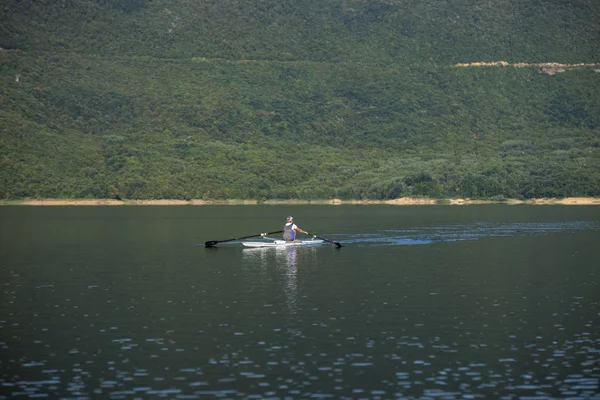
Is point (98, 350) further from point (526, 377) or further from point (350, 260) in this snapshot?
point (350, 260)

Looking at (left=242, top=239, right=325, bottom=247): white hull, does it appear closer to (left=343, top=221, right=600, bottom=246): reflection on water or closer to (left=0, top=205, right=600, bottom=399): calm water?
(left=0, top=205, right=600, bottom=399): calm water

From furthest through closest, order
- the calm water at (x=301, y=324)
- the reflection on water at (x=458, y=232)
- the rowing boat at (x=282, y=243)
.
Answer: the reflection on water at (x=458, y=232), the rowing boat at (x=282, y=243), the calm water at (x=301, y=324)

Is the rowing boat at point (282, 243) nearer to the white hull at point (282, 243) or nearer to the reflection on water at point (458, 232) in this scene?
the white hull at point (282, 243)

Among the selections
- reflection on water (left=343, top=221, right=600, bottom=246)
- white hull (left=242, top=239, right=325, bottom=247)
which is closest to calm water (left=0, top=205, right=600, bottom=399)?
white hull (left=242, top=239, right=325, bottom=247)

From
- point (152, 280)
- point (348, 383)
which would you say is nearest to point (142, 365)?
point (348, 383)

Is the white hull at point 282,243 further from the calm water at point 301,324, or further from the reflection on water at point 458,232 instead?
the reflection on water at point 458,232

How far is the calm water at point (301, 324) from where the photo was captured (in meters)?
27.6

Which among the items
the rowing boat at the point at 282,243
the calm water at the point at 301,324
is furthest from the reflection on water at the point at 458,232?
the calm water at the point at 301,324

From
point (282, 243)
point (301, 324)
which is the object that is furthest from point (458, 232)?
point (301, 324)

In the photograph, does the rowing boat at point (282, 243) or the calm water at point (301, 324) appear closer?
the calm water at point (301, 324)

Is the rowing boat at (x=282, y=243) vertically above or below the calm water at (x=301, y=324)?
above

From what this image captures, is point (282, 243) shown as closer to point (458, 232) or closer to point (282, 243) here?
point (282, 243)

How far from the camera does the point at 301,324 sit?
3622 cm

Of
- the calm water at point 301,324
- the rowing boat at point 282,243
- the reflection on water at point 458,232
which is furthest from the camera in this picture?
the reflection on water at point 458,232
